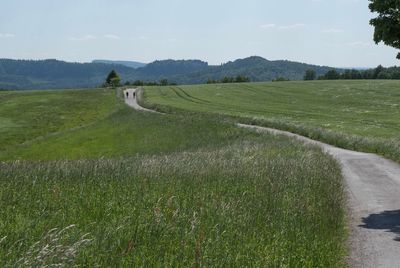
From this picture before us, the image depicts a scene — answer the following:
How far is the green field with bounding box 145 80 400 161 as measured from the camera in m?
36.2

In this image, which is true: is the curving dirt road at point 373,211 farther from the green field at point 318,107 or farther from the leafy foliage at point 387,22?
the leafy foliage at point 387,22

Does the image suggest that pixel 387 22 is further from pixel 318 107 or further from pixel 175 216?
pixel 318 107

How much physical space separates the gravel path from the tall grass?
0.47 metres

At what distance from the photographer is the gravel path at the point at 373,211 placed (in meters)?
9.61

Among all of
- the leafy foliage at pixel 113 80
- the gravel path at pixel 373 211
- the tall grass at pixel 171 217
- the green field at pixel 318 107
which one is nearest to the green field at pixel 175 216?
the tall grass at pixel 171 217

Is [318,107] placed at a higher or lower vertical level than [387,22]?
lower

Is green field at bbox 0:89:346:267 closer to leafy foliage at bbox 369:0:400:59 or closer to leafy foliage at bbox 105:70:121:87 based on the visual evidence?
leafy foliage at bbox 369:0:400:59

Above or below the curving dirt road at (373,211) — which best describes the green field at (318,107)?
below

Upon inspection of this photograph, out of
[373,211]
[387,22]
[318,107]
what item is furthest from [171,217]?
[318,107]

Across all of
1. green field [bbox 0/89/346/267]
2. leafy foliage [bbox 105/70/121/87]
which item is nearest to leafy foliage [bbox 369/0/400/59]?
green field [bbox 0/89/346/267]

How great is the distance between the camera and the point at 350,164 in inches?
907

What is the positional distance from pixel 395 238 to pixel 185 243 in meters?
6.04

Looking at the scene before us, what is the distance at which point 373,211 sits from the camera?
13.7 meters

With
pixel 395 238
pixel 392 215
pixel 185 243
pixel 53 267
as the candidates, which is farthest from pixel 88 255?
pixel 392 215
